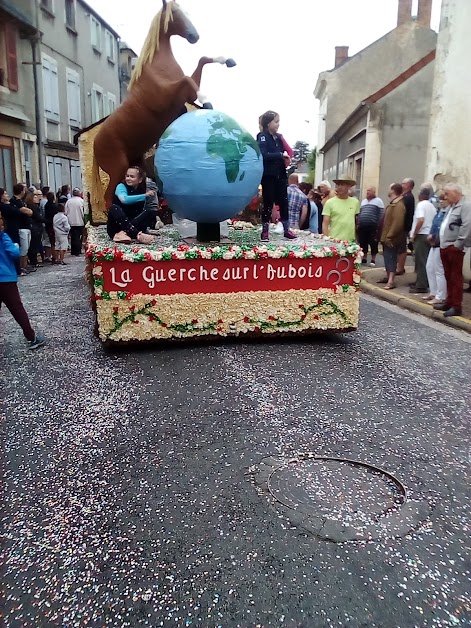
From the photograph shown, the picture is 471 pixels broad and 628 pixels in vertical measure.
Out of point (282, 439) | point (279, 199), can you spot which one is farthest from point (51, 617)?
Result: point (279, 199)

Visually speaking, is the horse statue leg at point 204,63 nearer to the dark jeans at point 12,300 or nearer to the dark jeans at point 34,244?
the dark jeans at point 12,300

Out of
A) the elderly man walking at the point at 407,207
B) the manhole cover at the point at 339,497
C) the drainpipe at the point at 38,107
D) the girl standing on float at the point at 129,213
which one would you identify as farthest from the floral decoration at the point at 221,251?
the drainpipe at the point at 38,107

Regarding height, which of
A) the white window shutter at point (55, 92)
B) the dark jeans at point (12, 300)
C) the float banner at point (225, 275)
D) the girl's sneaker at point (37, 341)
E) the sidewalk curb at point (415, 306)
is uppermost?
the white window shutter at point (55, 92)

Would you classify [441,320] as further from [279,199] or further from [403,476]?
[403,476]

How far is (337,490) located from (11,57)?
66.4 ft

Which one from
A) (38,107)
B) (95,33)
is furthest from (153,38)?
(95,33)

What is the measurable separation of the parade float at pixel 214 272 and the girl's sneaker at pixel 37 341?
0.82 m

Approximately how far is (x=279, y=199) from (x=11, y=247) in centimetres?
308

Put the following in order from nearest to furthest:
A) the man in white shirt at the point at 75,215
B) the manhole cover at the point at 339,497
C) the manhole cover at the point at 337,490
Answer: the manhole cover at the point at 339,497 < the manhole cover at the point at 337,490 < the man in white shirt at the point at 75,215

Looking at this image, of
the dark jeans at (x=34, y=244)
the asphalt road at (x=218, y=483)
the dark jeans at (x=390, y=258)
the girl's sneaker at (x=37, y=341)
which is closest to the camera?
the asphalt road at (x=218, y=483)

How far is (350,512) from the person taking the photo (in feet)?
9.53

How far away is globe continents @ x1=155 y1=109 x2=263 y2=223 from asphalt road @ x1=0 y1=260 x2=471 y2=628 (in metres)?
1.66

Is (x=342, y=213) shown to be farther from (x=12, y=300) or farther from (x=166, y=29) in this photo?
(x=12, y=300)

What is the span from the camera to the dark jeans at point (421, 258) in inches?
361
